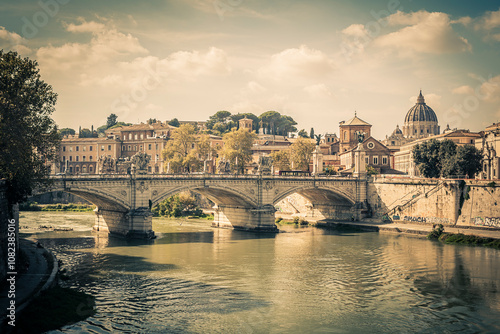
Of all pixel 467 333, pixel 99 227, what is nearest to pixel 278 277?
pixel 467 333

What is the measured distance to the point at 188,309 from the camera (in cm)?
Answer: 2469

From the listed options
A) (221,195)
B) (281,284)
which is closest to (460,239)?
(281,284)

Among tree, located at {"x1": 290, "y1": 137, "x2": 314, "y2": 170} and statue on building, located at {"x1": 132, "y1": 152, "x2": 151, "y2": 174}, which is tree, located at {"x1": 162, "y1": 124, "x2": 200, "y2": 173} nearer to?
tree, located at {"x1": 290, "y1": 137, "x2": 314, "y2": 170}

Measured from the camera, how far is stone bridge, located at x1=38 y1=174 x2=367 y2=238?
44.1 meters

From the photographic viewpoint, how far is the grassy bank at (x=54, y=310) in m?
20.0

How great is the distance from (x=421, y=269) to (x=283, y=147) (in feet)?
234

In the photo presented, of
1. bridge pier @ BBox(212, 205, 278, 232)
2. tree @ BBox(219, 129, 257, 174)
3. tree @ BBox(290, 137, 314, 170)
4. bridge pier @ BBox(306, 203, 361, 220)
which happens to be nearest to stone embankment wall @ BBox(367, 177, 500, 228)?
bridge pier @ BBox(306, 203, 361, 220)

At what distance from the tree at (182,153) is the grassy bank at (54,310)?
5302 cm

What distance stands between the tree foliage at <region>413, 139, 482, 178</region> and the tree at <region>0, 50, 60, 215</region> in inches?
1697

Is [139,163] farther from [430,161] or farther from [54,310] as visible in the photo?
[430,161]

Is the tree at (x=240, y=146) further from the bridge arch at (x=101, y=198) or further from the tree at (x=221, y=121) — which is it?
the tree at (x=221, y=121)

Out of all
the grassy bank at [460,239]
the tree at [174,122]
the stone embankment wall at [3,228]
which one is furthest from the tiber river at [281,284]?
the tree at [174,122]

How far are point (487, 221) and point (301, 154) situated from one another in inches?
1443

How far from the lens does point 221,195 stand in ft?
181
